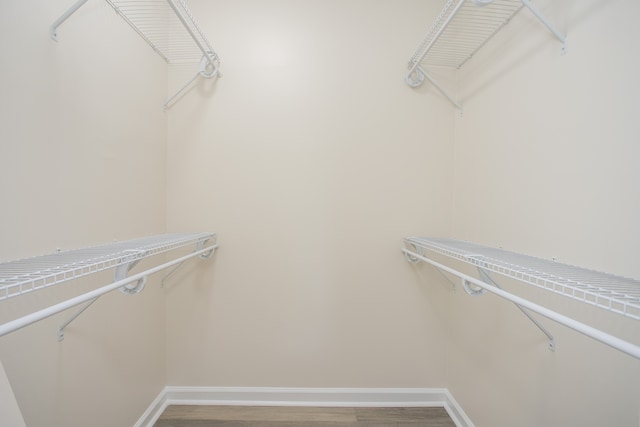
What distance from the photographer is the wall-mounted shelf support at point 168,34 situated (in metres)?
1.24

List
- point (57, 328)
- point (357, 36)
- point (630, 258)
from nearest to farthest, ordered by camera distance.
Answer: point (630, 258)
point (57, 328)
point (357, 36)

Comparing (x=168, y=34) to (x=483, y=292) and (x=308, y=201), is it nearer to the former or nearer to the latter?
(x=308, y=201)

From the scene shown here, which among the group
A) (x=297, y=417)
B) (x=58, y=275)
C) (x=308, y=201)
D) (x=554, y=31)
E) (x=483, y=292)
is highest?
(x=554, y=31)

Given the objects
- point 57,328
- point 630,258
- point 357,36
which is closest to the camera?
point 630,258

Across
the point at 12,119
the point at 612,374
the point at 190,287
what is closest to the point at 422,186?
the point at 612,374

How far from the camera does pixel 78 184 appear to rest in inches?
39.3

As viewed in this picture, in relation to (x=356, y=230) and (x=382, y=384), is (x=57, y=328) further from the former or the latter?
(x=382, y=384)

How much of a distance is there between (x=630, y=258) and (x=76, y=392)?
1.81 meters

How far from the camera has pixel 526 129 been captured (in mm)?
1063

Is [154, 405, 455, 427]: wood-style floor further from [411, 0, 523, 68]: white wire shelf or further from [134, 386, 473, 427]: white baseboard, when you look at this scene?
[411, 0, 523, 68]: white wire shelf

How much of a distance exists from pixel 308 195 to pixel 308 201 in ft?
0.12

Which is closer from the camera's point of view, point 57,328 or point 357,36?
point 57,328

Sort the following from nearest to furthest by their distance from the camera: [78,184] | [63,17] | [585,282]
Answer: [585,282], [63,17], [78,184]

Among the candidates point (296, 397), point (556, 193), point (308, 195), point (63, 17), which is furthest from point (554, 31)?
point (296, 397)
